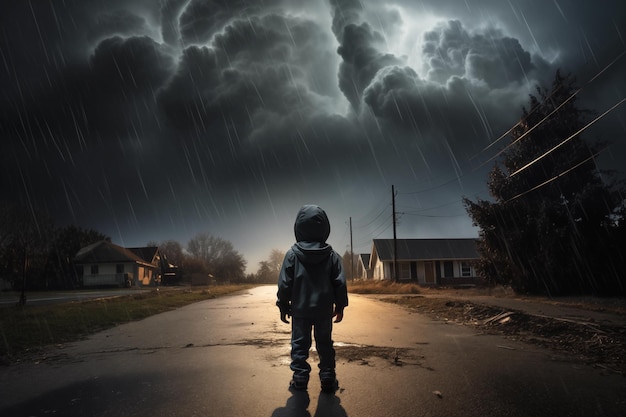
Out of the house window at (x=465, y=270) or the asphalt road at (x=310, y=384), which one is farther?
the house window at (x=465, y=270)

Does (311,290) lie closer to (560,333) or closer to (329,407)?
(329,407)

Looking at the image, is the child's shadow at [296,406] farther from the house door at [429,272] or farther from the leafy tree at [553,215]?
the house door at [429,272]

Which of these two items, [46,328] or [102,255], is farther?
[102,255]

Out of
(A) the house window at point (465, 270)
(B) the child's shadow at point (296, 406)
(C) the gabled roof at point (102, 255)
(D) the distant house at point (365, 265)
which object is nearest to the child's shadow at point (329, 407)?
(B) the child's shadow at point (296, 406)

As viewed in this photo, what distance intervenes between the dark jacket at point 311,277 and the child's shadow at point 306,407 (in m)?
0.87

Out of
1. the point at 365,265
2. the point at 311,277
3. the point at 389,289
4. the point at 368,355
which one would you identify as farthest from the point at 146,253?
the point at 311,277

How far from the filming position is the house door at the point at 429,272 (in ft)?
157

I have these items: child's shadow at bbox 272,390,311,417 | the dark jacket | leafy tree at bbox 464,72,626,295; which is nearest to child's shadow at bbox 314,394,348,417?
child's shadow at bbox 272,390,311,417

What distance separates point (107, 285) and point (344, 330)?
180ft

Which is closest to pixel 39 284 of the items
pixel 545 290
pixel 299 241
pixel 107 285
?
pixel 107 285

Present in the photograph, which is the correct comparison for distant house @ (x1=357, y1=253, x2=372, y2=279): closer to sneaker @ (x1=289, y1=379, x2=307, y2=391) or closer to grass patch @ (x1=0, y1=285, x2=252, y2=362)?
grass patch @ (x1=0, y1=285, x2=252, y2=362)

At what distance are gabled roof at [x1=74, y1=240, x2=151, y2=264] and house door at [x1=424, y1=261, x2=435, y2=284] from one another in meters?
38.8

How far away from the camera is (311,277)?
4641 millimetres

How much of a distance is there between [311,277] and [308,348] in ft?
2.44
